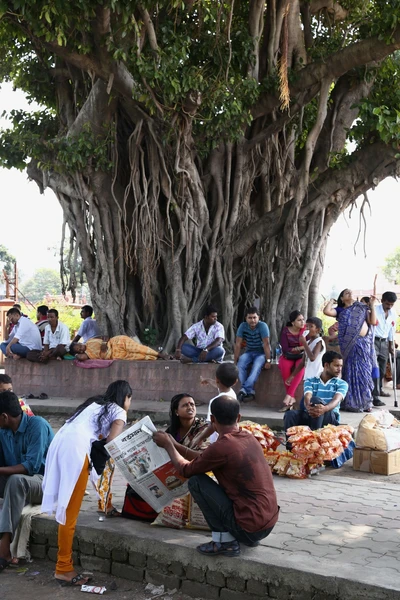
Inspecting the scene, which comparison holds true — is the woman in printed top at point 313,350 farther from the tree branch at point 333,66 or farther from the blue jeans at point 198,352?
the tree branch at point 333,66

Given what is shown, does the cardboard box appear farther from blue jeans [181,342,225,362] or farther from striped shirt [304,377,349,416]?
blue jeans [181,342,225,362]

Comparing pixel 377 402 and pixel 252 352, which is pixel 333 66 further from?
pixel 377 402

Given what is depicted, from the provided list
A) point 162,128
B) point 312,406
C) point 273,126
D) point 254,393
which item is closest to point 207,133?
point 162,128

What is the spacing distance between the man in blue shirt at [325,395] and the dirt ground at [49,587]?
8.68 ft

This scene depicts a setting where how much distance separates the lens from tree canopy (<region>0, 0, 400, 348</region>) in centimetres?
1084

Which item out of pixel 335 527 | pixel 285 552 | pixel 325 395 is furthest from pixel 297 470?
pixel 285 552

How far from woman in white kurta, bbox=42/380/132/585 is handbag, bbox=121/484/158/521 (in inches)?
16.8

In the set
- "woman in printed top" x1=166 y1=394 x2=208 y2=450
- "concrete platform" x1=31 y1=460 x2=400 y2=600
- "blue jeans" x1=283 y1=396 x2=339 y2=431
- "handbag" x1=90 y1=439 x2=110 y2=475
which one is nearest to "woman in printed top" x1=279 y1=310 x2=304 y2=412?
"blue jeans" x1=283 y1=396 x2=339 y2=431

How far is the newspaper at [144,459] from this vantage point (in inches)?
175

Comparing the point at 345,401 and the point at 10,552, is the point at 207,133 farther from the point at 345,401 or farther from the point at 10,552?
A: the point at 10,552

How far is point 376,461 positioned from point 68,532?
2915mm

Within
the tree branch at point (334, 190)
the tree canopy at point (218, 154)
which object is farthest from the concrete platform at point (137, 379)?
the tree branch at point (334, 190)

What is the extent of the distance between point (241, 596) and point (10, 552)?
1.59 m

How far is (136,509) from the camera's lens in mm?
4930
